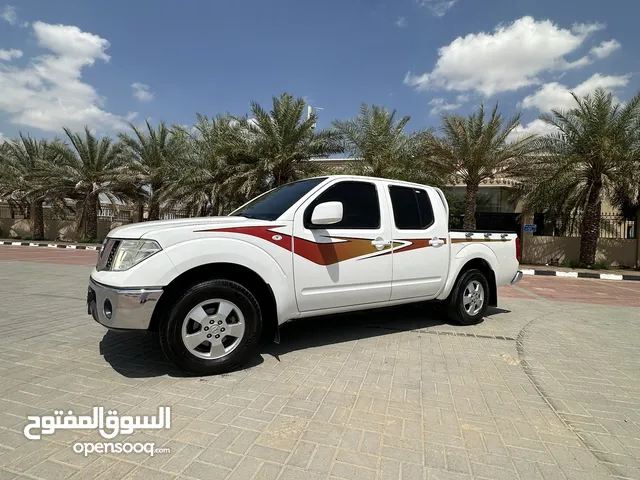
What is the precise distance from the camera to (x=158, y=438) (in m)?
2.52

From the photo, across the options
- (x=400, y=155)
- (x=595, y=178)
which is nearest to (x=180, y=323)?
(x=400, y=155)

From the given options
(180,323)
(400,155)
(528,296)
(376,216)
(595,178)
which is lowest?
(528,296)

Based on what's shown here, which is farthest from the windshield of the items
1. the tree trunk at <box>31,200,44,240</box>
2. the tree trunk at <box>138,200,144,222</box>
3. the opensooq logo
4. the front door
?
the tree trunk at <box>31,200,44,240</box>

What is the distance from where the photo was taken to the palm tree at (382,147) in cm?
1606

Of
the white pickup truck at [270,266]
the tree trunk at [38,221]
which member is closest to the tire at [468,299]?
the white pickup truck at [270,266]

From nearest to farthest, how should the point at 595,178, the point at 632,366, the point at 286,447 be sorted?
the point at 286,447 < the point at 632,366 < the point at 595,178

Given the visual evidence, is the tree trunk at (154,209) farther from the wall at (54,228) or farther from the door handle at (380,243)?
the door handle at (380,243)

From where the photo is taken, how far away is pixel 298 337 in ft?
15.6

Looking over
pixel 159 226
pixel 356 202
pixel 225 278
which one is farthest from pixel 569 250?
pixel 159 226

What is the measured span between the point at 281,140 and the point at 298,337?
1329 centimetres

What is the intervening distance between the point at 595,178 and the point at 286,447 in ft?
57.7

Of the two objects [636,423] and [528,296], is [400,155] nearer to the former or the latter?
[528,296]

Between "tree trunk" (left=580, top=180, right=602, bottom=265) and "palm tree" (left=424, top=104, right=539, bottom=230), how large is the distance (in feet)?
10.2

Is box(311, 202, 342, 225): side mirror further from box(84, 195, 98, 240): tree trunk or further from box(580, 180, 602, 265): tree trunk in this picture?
box(84, 195, 98, 240): tree trunk
